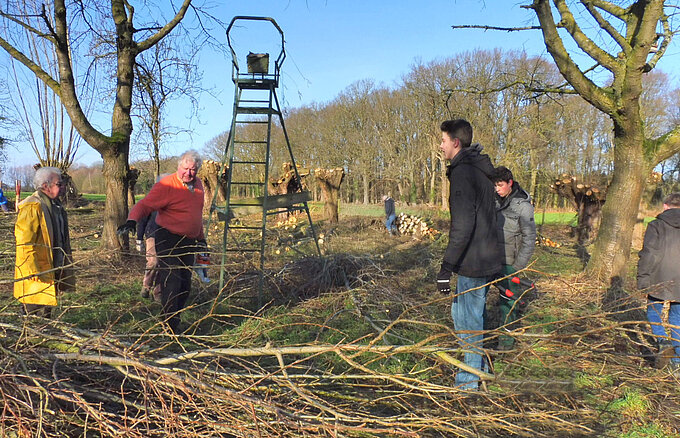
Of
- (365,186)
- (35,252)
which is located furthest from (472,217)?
(365,186)

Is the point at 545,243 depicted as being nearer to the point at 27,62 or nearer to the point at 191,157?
the point at 191,157

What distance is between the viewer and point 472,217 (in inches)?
104

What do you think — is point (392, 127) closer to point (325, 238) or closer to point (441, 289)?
point (325, 238)

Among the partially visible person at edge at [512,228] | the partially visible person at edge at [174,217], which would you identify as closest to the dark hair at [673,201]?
the partially visible person at edge at [512,228]

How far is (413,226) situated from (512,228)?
815 cm

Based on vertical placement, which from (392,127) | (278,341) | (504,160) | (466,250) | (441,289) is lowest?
(278,341)

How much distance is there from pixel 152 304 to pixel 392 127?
80.3 feet

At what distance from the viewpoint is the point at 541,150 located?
2067 cm

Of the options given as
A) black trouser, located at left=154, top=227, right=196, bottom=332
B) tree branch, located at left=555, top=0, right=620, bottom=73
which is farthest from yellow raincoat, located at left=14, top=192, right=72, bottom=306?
tree branch, located at left=555, top=0, right=620, bottom=73

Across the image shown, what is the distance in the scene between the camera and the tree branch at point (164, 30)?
20.8 ft

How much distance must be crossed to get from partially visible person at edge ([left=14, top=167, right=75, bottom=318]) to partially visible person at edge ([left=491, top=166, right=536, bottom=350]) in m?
3.32

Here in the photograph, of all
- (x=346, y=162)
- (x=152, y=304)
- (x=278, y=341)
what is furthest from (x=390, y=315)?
(x=346, y=162)

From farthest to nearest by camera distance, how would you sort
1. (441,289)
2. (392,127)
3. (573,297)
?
(392,127) → (573,297) → (441,289)

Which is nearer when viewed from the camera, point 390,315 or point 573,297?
point 390,315
